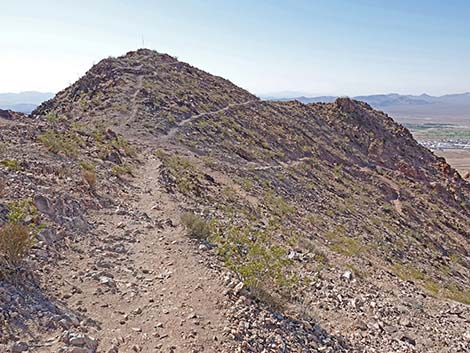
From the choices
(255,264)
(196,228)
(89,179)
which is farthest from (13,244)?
(89,179)

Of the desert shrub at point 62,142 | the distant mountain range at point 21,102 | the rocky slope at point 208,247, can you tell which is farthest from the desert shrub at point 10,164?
the distant mountain range at point 21,102

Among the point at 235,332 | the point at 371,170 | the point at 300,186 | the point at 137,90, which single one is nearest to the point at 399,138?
the point at 371,170

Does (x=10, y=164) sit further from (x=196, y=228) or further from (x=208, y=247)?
(x=208, y=247)

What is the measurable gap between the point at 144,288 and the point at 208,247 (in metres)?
2.22

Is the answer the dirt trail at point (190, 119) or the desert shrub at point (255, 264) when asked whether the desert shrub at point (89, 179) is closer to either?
the desert shrub at point (255, 264)

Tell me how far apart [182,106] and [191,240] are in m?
24.8

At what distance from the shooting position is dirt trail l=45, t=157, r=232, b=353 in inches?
246

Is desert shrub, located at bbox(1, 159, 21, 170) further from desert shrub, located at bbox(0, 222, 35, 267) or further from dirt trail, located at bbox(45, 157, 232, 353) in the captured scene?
desert shrub, located at bbox(0, 222, 35, 267)

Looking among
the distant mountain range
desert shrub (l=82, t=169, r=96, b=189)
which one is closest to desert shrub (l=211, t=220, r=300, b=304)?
desert shrub (l=82, t=169, r=96, b=189)

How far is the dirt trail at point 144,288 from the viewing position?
6258mm

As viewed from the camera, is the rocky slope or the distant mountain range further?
the distant mountain range

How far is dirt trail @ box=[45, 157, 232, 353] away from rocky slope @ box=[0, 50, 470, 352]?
3cm

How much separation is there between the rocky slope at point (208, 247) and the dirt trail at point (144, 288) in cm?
3

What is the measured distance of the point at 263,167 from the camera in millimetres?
26812
